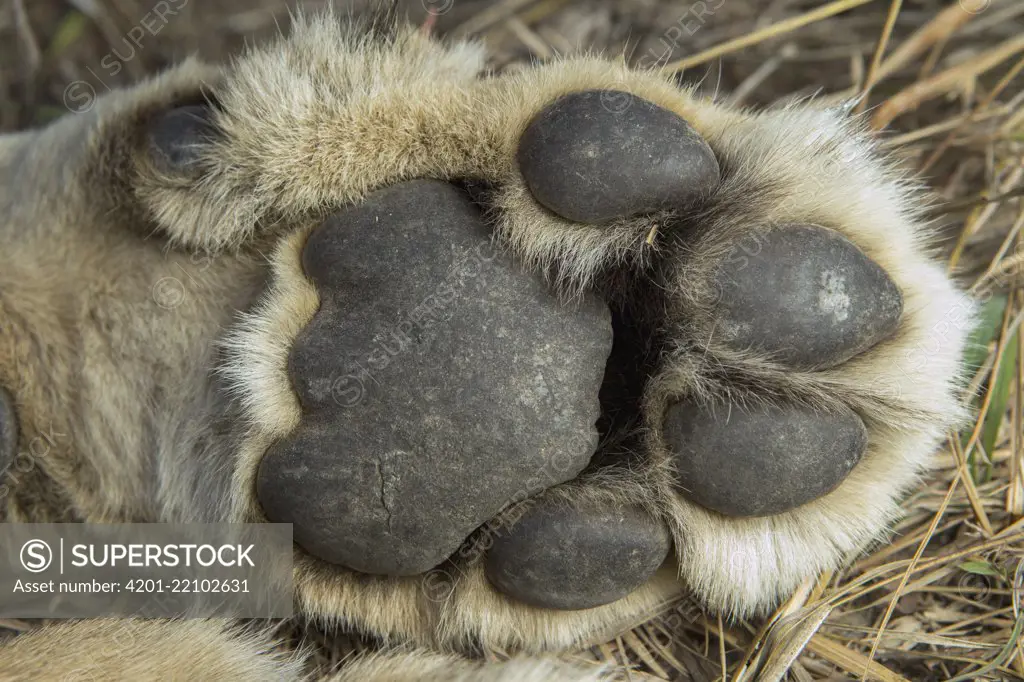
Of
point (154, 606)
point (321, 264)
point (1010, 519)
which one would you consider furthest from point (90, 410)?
point (1010, 519)

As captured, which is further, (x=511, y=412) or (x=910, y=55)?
(x=910, y=55)

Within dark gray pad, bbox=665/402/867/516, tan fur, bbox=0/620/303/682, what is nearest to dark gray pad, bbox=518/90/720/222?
dark gray pad, bbox=665/402/867/516

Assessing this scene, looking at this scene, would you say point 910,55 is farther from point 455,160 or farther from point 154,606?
point 154,606

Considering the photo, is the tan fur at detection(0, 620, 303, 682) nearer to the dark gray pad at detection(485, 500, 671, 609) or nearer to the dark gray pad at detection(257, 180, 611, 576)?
the dark gray pad at detection(257, 180, 611, 576)

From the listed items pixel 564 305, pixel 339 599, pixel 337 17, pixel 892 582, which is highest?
pixel 337 17

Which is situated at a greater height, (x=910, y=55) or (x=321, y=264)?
(x=910, y=55)

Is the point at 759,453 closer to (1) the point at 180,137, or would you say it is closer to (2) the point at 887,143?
(2) the point at 887,143

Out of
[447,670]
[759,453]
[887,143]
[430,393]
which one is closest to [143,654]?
[447,670]
